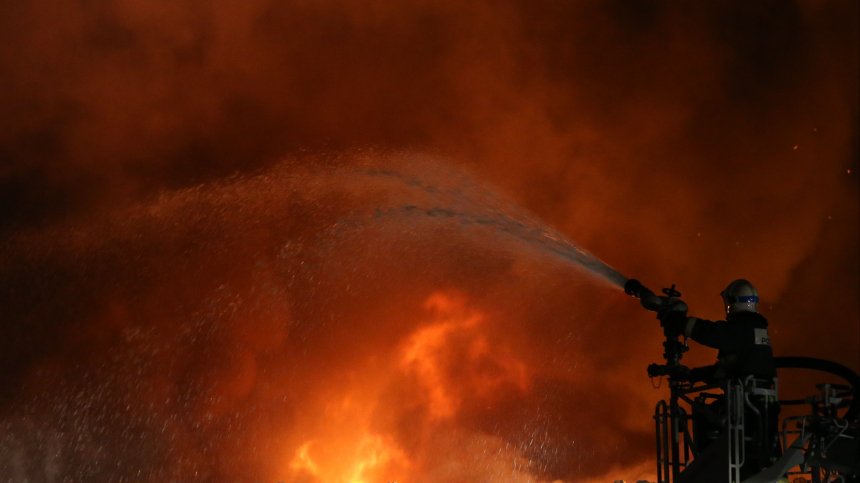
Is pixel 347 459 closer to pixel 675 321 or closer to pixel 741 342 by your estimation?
pixel 675 321

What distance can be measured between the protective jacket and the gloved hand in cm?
12

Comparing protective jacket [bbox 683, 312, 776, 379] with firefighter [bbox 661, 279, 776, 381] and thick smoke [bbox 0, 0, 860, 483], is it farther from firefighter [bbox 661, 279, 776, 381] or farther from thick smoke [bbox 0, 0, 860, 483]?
thick smoke [bbox 0, 0, 860, 483]

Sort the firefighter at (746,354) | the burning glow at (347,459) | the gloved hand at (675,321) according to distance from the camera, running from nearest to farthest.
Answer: the firefighter at (746,354)
the gloved hand at (675,321)
the burning glow at (347,459)

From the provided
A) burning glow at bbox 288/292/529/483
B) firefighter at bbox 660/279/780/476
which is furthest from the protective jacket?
burning glow at bbox 288/292/529/483

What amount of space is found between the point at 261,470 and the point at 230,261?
185 inches

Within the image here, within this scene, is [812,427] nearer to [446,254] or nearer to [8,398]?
[446,254]

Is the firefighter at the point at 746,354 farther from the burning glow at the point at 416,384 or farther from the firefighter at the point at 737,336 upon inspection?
the burning glow at the point at 416,384

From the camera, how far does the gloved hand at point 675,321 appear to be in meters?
8.73

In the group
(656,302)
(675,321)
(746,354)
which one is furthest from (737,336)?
(656,302)

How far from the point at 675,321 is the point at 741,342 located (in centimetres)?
78

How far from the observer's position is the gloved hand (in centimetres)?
873

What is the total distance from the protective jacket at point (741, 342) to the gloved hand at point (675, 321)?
12cm

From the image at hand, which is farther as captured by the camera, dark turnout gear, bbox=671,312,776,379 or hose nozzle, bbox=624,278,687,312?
hose nozzle, bbox=624,278,687,312

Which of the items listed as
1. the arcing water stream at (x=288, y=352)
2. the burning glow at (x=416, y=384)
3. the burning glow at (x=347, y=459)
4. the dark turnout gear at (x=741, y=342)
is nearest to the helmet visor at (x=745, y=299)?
the dark turnout gear at (x=741, y=342)
